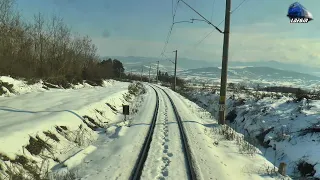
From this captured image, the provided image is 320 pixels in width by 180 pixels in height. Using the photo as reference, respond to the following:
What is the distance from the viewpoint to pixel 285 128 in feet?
53.9

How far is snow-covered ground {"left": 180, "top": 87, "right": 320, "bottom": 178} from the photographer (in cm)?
1276

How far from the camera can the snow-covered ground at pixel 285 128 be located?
12762 millimetres

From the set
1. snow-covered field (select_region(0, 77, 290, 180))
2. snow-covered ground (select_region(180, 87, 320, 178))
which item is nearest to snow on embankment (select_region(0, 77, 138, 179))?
snow-covered field (select_region(0, 77, 290, 180))

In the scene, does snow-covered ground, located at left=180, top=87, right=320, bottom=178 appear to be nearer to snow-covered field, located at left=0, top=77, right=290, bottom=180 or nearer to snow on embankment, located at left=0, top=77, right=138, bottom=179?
snow-covered field, located at left=0, top=77, right=290, bottom=180

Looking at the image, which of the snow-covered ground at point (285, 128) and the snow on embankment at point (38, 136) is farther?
the snow-covered ground at point (285, 128)

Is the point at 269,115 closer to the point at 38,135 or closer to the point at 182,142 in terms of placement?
the point at 182,142

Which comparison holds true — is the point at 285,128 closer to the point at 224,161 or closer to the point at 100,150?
the point at 224,161

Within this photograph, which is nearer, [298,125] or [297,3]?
[297,3]

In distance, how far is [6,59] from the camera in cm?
2738

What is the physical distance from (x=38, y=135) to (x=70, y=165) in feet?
6.16

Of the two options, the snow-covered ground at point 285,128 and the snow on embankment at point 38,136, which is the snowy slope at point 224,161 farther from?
the snow on embankment at point 38,136

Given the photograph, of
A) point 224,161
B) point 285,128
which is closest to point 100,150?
point 224,161

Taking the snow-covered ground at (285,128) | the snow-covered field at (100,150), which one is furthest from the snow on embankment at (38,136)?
the snow-covered ground at (285,128)

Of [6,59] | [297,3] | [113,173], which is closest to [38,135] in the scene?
[113,173]
